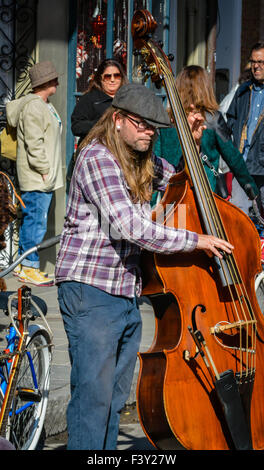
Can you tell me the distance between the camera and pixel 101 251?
338cm

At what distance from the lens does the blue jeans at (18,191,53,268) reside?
25.6 ft

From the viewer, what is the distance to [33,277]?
7.90m

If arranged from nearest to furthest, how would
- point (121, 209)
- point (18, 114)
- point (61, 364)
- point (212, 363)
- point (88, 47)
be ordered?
point (121, 209) → point (212, 363) → point (61, 364) → point (18, 114) → point (88, 47)

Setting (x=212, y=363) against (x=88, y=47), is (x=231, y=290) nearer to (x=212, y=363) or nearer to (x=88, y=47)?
(x=212, y=363)

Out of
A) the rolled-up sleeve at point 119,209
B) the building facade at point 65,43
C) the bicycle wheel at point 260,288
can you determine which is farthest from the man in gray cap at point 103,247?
the building facade at point 65,43

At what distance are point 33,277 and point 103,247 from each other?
461 centimetres

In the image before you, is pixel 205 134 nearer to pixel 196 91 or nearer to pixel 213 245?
pixel 196 91

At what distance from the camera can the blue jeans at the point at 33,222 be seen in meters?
7.79

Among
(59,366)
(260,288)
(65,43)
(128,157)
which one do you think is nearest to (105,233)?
(128,157)

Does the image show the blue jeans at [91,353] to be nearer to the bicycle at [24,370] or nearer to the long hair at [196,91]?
the bicycle at [24,370]

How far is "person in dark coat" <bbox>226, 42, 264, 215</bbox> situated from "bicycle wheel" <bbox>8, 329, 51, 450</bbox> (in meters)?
3.24

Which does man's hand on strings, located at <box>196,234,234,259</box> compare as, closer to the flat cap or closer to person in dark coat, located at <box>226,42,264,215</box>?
person in dark coat, located at <box>226,42,264,215</box>

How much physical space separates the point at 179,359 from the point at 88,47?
5963mm

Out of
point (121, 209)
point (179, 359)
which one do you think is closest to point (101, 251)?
point (121, 209)
